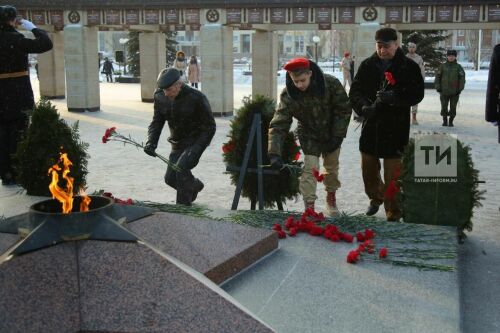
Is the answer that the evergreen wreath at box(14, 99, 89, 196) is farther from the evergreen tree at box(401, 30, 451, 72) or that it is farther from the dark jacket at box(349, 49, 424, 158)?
the evergreen tree at box(401, 30, 451, 72)

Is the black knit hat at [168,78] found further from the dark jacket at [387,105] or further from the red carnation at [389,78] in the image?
the red carnation at [389,78]

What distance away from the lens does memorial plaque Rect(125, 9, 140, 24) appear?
746 inches

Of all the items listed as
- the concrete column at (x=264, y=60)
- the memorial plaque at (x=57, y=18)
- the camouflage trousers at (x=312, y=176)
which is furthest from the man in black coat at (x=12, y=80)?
the concrete column at (x=264, y=60)

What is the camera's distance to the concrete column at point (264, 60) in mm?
20328

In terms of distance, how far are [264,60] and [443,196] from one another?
49.8ft

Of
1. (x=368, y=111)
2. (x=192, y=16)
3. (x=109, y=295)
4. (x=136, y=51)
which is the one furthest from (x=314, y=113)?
(x=136, y=51)

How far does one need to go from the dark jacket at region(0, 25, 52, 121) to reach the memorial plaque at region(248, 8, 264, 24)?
1065 centimetres

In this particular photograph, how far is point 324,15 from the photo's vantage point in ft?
56.9

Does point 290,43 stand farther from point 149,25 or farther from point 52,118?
point 52,118

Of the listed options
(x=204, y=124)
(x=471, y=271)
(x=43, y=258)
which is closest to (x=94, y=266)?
(x=43, y=258)

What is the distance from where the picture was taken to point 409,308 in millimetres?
4016

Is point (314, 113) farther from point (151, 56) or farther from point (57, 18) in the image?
point (151, 56)

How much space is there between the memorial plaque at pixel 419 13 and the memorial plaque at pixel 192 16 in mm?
5527

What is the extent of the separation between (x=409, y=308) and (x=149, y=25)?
16.8 meters
